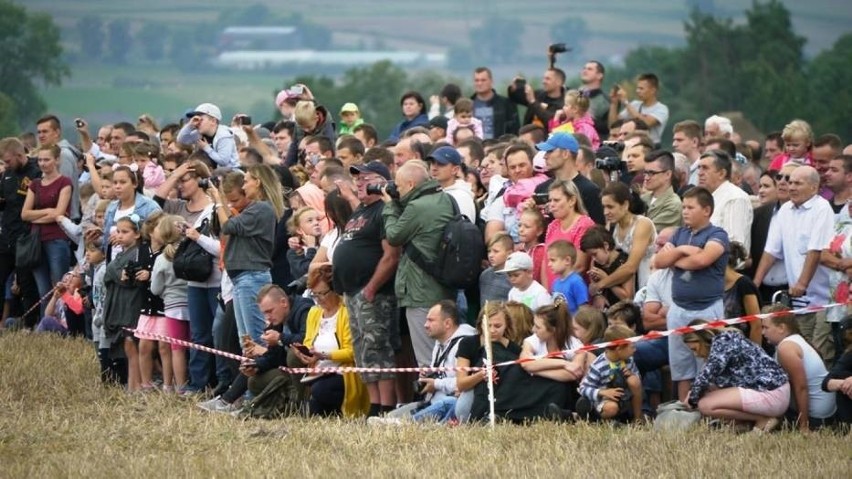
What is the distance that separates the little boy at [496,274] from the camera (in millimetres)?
14758

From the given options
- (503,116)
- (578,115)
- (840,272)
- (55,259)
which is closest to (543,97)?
(503,116)

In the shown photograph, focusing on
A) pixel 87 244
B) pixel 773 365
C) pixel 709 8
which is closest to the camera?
pixel 773 365

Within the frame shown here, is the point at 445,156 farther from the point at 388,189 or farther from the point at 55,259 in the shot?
the point at 55,259

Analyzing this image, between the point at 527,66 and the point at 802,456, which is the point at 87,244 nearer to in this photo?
the point at 802,456

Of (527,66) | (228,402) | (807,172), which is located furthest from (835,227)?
(527,66)

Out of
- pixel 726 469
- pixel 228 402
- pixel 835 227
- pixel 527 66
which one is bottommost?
pixel 527 66

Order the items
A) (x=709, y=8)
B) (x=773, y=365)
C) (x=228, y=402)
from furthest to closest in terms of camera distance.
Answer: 1. (x=709, y=8)
2. (x=228, y=402)
3. (x=773, y=365)

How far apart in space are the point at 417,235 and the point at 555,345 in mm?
1544

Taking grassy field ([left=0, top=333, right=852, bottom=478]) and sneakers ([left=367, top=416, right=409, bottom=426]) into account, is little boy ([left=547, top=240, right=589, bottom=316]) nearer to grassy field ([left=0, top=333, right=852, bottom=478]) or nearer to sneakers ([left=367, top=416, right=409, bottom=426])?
grassy field ([left=0, top=333, right=852, bottom=478])

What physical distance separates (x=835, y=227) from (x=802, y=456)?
3165mm

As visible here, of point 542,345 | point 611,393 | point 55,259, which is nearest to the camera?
point 611,393

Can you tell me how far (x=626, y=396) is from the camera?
1339 cm

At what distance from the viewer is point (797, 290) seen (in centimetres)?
1426

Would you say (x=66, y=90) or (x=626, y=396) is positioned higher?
(x=626, y=396)
